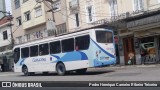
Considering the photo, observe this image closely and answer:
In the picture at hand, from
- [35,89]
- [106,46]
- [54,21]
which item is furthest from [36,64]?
[35,89]

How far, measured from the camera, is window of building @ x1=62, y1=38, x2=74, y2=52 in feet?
70.0

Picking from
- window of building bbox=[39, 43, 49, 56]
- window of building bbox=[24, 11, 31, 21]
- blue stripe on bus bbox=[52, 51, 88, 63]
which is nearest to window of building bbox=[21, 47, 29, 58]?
window of building bbox=[39, 43, 49, 56]

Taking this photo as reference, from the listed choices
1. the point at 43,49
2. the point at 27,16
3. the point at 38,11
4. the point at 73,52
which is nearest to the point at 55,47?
the point at 43,49

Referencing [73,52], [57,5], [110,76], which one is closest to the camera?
[110,76]

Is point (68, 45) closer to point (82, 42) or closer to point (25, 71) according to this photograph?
point (82, 42)

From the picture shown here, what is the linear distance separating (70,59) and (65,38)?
1.42 meters

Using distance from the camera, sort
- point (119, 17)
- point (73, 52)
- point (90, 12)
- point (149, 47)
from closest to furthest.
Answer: point (73, 52), point (149, 47), point (119, 17), point (90, 12)

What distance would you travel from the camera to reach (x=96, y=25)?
102ft

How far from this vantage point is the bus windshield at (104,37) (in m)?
20.2

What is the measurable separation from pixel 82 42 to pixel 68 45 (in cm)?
137

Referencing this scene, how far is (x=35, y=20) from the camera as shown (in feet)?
141

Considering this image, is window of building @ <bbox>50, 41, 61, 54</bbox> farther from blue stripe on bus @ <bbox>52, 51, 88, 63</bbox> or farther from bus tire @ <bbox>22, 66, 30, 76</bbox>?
bus tire @ <bbox>22, 66, 30, 76</bbox>

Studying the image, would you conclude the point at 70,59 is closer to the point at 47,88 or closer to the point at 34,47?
the point at 34,47

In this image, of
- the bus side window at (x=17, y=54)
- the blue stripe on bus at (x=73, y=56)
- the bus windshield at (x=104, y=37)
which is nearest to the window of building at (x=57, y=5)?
the bus side window at (x=17, y=54)
